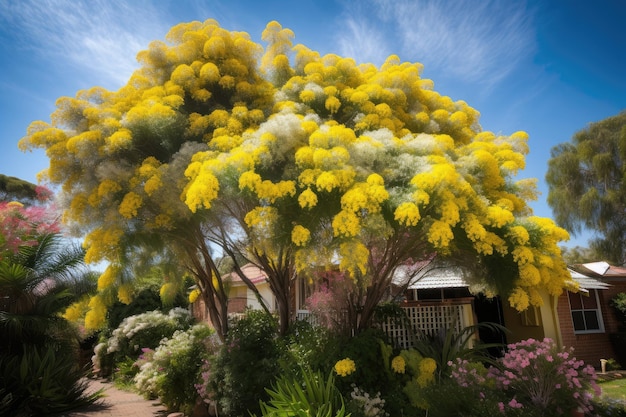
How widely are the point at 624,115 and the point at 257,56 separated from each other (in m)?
26.5

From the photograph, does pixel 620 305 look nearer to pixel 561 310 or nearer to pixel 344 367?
pixel 561 310

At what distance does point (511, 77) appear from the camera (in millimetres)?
10719

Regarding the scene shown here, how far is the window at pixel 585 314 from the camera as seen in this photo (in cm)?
1388

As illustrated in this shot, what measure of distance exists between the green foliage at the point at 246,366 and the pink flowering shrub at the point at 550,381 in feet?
14.3

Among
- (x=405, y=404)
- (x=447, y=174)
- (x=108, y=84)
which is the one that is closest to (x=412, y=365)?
(x=405, y=404)

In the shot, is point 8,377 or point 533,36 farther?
point 533,36

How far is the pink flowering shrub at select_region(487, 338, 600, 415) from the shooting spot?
666 centimetres

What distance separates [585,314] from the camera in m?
14.0

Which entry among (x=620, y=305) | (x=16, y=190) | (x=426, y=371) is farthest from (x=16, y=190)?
(x=620, y=305)

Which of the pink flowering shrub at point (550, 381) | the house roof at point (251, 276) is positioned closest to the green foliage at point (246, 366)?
the pink flowering shrub at point (550, 381)

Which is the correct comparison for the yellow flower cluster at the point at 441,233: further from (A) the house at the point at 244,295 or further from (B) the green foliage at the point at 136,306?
(B) the green foliage at the point at 136,306

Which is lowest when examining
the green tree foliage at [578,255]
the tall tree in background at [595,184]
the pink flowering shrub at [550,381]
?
the pink flowering shrub at [550,381]


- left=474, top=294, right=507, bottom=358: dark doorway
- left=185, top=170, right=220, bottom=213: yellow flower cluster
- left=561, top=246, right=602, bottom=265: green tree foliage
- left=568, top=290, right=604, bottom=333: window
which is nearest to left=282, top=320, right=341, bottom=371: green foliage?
left=185, top=170, right=220, bottom=213: yellow flower cluster

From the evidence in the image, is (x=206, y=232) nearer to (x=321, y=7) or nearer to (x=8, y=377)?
(x=8, y=377)
